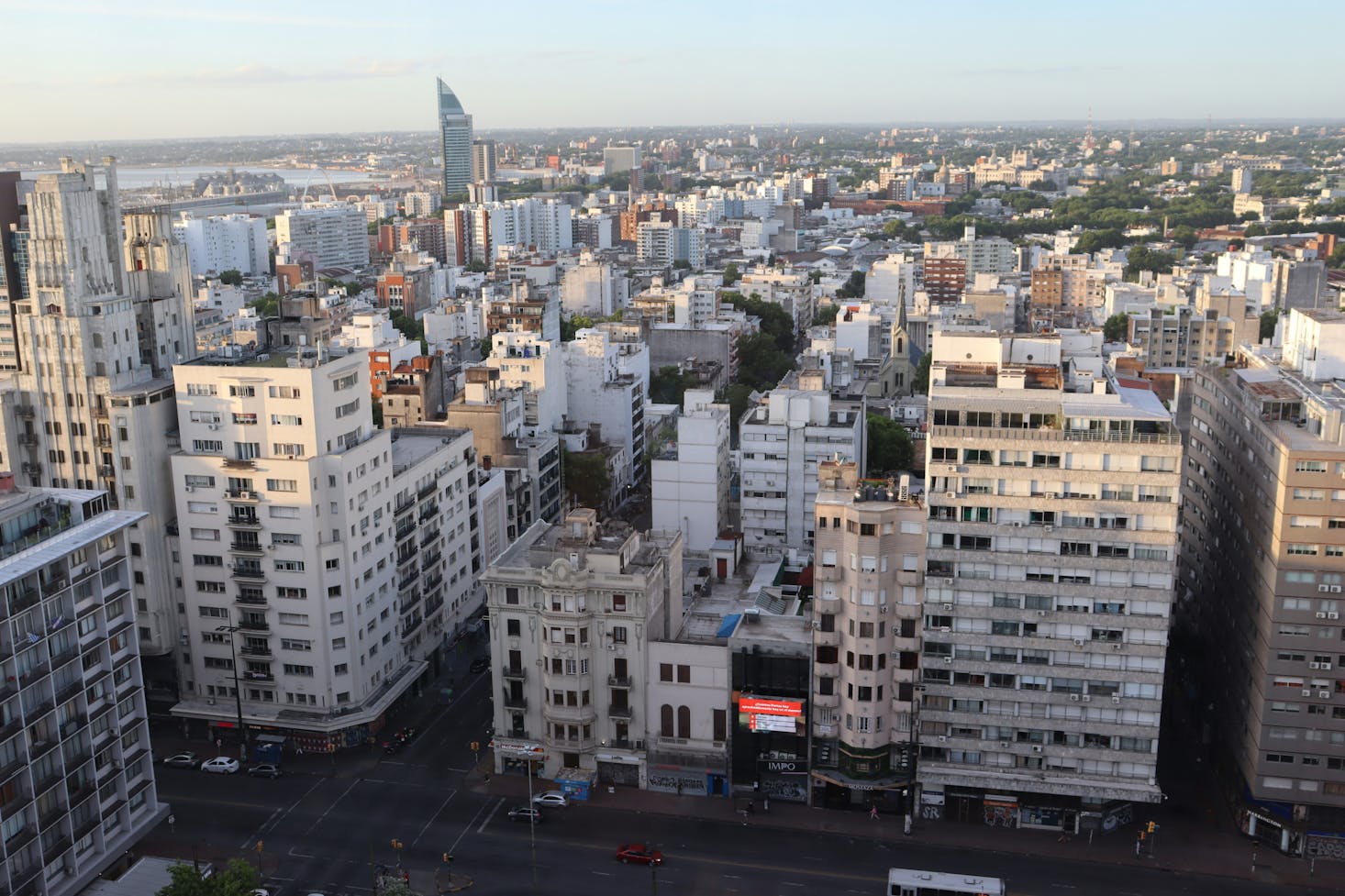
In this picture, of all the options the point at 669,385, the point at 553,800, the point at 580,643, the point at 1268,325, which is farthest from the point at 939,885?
the point at 1268,325

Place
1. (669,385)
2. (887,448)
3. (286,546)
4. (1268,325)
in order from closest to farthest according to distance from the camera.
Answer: (286,546) → (887,448) → (669,385) → (1268,325)

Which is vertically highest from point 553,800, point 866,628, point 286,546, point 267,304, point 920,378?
point 286,546

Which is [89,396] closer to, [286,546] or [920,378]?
[286,546]

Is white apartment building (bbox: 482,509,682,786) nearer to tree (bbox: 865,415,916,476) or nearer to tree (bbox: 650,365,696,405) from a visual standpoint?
tree (bbox: 865,415,916,476)

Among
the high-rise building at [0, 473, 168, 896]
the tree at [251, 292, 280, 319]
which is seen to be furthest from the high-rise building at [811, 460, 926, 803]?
the tree at [251, 292, 280, 319]

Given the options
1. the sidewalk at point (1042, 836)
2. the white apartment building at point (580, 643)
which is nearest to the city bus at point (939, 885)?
the sidewalk at point (1042, 836)

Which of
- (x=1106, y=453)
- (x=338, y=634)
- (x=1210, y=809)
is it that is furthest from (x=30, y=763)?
(x=1210, y=809)
